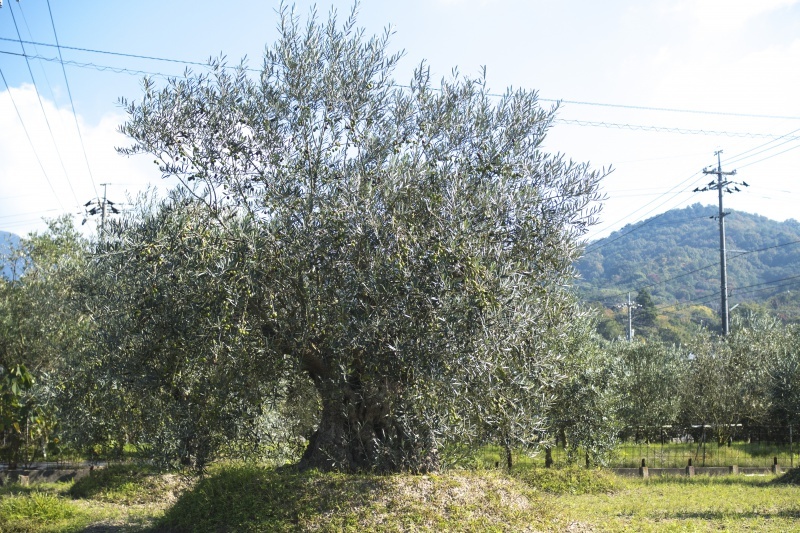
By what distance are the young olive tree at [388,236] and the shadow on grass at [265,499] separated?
605 mm

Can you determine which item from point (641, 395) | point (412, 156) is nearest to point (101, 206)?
point (641, 395)

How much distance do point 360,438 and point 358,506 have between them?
1276 millimetres

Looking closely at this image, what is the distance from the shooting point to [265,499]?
1148cm

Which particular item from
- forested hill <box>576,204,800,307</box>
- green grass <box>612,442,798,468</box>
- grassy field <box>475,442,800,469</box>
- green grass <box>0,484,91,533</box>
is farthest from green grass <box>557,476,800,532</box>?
forested hill <box>576,204,800,307</box>

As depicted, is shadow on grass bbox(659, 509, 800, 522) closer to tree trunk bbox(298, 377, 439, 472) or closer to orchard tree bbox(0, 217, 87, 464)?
tree trunk bbox(298, 377, 439, 472)

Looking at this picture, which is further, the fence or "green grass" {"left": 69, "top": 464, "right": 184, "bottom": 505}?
the fence

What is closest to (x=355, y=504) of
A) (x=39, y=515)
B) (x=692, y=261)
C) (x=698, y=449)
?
(x=39, y=515)

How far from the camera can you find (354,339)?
946 cm

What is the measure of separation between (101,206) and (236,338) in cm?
3215

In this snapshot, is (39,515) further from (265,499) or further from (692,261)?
(692,261)

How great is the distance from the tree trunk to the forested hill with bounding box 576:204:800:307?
329 feet

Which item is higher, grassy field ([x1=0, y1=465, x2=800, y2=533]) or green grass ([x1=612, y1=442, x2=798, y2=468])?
grassy field ([x1=0, y1=465, x2=800, y2=533])

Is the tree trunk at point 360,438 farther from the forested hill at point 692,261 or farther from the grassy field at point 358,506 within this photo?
the forested hill at point 692,261

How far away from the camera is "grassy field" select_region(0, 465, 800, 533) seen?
1082 centimetres
